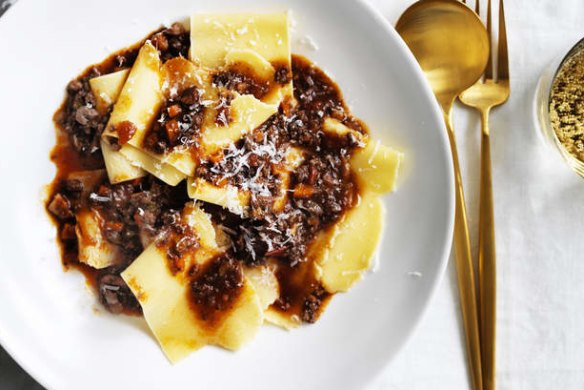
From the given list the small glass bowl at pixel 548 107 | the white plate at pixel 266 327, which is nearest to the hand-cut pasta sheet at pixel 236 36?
the white plate at pixel 266 327

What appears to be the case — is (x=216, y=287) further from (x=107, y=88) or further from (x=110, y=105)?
(x=107, y=88)

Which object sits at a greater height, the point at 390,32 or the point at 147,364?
the point at 390,32

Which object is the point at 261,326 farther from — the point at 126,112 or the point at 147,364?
the point at 126,112

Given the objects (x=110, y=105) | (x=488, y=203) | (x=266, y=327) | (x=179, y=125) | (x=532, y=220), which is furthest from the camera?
(x=532, y=220)

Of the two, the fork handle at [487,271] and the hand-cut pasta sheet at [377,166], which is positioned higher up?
the hand-cut pasta sheet at [377,166]

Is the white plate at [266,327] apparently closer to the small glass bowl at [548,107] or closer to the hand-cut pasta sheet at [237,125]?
the hand-cut pasta sheet at [237,125]

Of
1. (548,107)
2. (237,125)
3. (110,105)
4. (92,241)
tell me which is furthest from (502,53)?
(92,241)

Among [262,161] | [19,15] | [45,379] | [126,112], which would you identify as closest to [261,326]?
[262,161]
